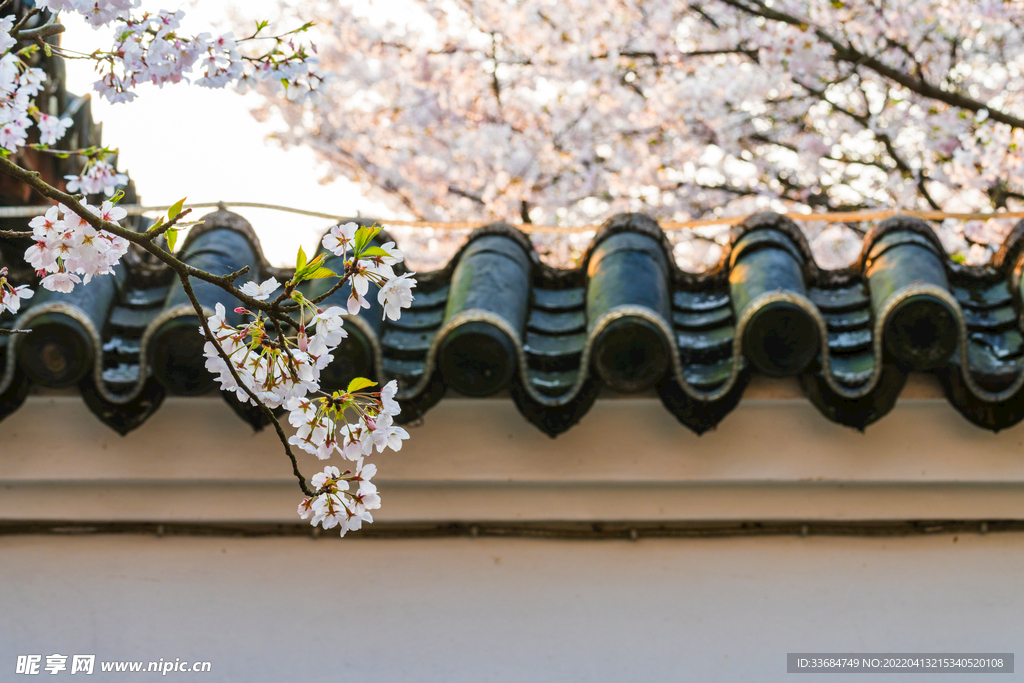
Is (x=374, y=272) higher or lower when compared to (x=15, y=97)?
lower

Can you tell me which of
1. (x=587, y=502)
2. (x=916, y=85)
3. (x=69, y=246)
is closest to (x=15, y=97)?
(x=69, y=246)

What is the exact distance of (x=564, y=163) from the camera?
9.21 meters

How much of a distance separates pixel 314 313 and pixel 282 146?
8823 mm

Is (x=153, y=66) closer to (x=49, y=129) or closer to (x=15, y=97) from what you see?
(x=15, y=97)

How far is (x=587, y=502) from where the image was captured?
226cm

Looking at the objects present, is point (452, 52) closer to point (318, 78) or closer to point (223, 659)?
point (318, 78)

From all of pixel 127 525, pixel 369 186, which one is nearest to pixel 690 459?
pixel 127 525

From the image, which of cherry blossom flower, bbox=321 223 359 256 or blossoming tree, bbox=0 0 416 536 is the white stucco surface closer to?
blossoming tree, bbox=0 0 416 536

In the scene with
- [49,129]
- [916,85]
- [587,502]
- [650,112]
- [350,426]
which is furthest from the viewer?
[650,112]

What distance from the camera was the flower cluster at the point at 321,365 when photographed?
1.34 meters

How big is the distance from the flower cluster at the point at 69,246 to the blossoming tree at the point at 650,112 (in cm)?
714

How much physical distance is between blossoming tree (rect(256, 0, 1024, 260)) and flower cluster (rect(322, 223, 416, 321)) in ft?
23.0

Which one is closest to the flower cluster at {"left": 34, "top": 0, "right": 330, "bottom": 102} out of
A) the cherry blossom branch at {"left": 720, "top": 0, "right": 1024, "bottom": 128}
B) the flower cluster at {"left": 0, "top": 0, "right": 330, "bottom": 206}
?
the flower cluster at {"left": 0, "top": 0, "right": 330, "bottom": 206}

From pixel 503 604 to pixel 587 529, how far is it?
0.31 m
